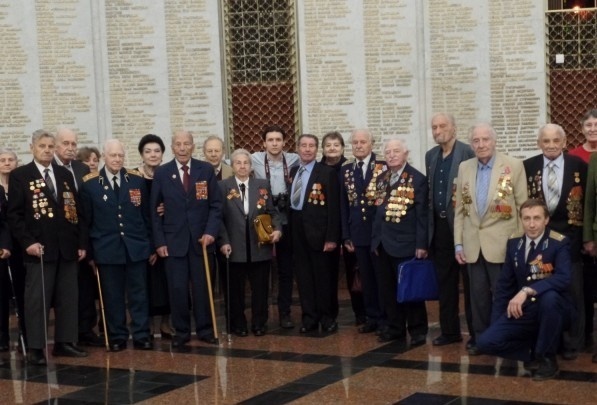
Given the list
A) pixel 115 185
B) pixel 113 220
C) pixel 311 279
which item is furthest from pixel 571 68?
pixel 113 220

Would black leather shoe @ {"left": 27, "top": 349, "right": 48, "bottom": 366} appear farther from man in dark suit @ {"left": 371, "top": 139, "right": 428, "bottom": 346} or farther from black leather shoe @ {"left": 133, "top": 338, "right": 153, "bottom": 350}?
man in dark suit @ {"left": 371, "top": 139, "right": 428, "bottom": 346}

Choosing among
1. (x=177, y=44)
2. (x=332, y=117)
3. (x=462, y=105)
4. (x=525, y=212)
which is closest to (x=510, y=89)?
(x=462, y=105)

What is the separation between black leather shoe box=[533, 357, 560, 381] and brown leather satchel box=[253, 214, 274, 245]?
2888 mm

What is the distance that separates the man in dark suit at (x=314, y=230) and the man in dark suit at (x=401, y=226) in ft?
2.13

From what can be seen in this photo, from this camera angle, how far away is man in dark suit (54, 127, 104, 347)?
374 inches

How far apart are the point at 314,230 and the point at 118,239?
1.70 meters

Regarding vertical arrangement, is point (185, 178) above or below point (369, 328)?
above

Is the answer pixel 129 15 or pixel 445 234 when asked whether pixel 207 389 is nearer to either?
pixel 445 234

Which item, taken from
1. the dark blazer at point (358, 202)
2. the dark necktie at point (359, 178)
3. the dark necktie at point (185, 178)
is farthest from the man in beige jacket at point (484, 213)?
the dark necktie at point (185, 178)

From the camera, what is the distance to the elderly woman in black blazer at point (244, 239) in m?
9.62

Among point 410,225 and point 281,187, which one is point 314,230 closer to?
point 281,187

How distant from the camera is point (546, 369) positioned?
752cm

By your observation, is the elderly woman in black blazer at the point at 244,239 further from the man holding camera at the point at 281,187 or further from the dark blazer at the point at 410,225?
the dark blazer at the point at 410,225

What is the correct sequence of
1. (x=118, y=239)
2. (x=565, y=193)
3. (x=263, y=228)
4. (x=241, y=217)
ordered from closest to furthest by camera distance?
(x=565, y=193) → (x=118, y=239) → (x=263, y=228) → (x=241, y=217)
